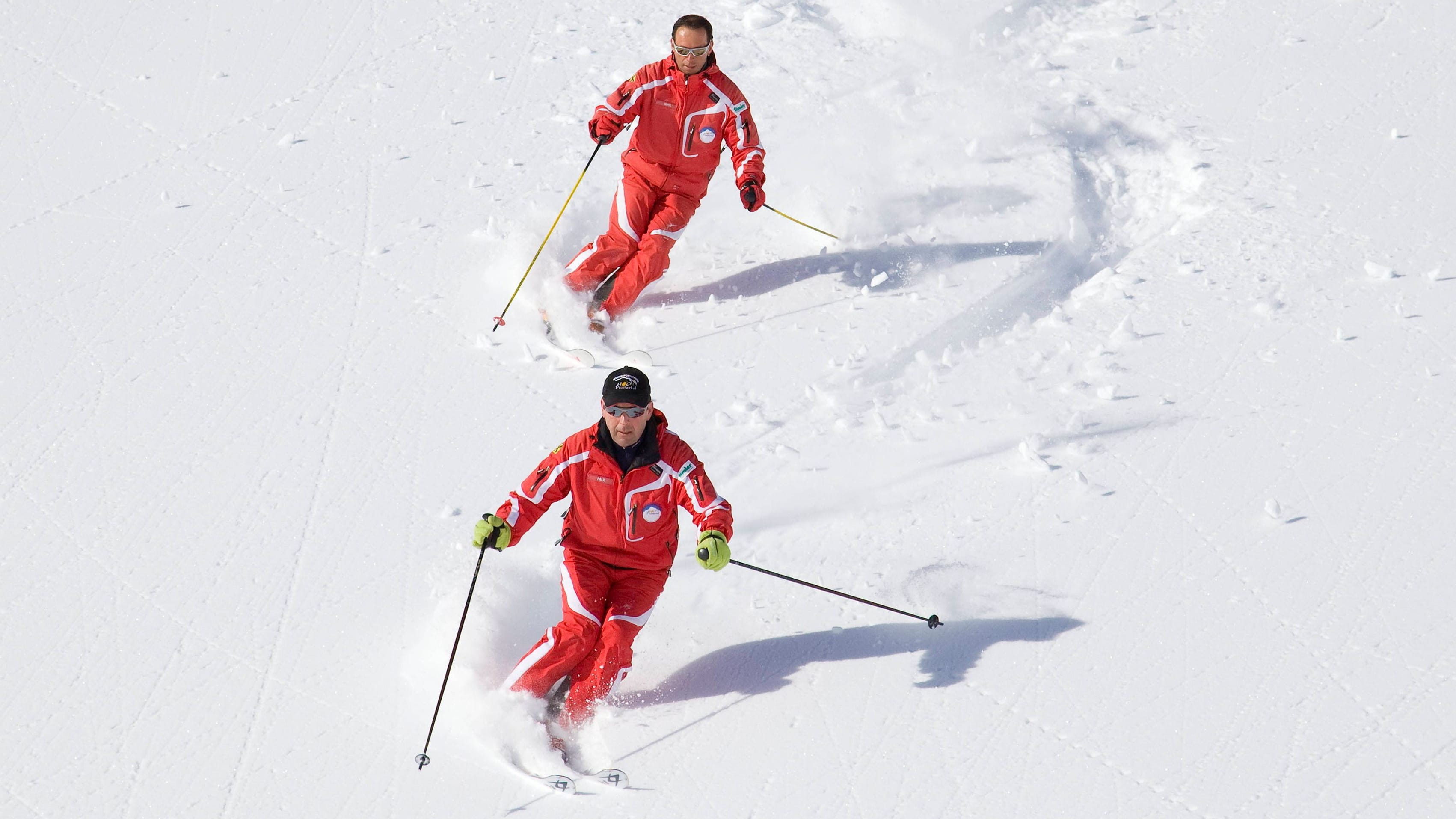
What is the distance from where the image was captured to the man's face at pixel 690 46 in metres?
6.09

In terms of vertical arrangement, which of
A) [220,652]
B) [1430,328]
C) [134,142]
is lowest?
[1430,328]

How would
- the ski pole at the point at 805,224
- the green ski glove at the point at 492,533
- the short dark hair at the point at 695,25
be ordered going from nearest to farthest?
the green ski glove at the point at 492,533
the short dark hair at the point at 695,25
the ski pole at the point at 805,224

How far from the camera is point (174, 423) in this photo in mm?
5898

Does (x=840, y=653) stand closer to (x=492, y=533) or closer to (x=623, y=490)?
(x=623, y=490)

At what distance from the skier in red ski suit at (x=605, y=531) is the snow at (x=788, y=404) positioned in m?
0.18

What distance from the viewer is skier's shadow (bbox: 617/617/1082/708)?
4.66m

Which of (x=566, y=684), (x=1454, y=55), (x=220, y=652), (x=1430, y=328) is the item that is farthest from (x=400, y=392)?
(x=1454, y=55)

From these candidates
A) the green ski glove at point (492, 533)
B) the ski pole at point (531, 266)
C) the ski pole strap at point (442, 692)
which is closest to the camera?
the ski pole strap at point (442, 692)

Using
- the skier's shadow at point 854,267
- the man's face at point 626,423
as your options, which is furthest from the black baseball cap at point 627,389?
the skier's shadow at point 854,267

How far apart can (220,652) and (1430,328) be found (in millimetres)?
5144

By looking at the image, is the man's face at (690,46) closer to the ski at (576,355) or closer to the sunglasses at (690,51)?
the sunglasses at (690,51)

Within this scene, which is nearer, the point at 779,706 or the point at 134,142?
the point at 779,706

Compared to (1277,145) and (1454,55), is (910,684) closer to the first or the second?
(1277,145)

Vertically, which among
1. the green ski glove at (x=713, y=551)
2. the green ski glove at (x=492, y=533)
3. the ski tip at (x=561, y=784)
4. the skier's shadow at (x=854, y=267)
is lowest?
the skier's shadow at (x=854, y=267)
